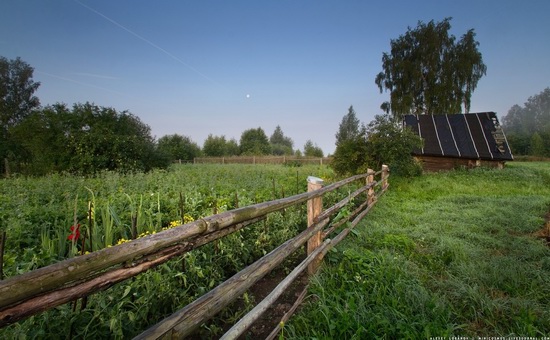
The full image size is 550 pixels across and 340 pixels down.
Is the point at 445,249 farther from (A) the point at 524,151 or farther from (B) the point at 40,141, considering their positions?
(A) the point at 524,151

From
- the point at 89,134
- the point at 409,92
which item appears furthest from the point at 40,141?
the point at 409,92

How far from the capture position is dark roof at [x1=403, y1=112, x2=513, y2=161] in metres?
14.6

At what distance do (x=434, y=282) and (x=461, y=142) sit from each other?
53.2 ft

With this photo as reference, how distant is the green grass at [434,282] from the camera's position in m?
2.10

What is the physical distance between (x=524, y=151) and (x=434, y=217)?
52.4 meters

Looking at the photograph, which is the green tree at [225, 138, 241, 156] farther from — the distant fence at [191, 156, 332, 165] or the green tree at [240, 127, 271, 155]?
the distant fence at [191, 156, 332, 165]

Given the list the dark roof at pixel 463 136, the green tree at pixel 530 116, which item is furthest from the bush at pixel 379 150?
the green tree at pixel 530 116

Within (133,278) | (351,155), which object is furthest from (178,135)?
(133,278)

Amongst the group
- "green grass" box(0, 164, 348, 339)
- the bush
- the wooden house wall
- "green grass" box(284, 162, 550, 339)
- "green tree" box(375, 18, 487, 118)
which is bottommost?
"green grass" box(284, 162, 550, 339)

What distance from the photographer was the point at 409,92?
2256cm

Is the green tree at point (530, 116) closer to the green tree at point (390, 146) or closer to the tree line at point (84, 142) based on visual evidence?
the green tree at point (390, 146)

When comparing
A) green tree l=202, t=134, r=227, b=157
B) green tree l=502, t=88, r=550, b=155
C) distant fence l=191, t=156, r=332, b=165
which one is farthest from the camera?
green tree l=502, t=88, r=550, b=155

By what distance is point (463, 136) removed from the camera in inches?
625

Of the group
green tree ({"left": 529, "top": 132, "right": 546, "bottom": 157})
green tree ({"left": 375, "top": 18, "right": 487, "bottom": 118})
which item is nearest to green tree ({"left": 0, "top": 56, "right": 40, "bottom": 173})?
green tree ({"left": 375, "top": 18, "right": 487, "bottom": 118})
